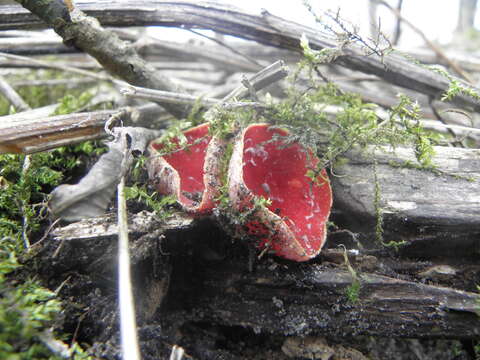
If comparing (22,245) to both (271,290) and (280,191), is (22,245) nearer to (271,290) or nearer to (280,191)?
(271,290)

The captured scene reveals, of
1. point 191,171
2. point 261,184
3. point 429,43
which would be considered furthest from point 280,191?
point 429,43

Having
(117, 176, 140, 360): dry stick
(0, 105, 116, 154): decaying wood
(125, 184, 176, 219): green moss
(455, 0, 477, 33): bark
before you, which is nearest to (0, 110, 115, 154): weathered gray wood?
(0, 105, 116, 154): decaying wood

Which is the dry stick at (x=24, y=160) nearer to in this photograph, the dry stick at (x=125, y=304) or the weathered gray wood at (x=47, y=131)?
the weathered gray wood at (x=47, y=131)

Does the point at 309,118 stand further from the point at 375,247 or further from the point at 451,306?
the point at 451,306

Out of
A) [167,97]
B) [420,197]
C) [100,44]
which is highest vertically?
[100,44]

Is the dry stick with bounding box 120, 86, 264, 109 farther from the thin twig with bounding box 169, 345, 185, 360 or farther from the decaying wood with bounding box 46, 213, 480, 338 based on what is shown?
the thin twig with bounding box 169, 345, 185, 360

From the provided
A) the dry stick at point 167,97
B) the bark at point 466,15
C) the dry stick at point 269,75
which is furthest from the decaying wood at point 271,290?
the bark at point 466,15
